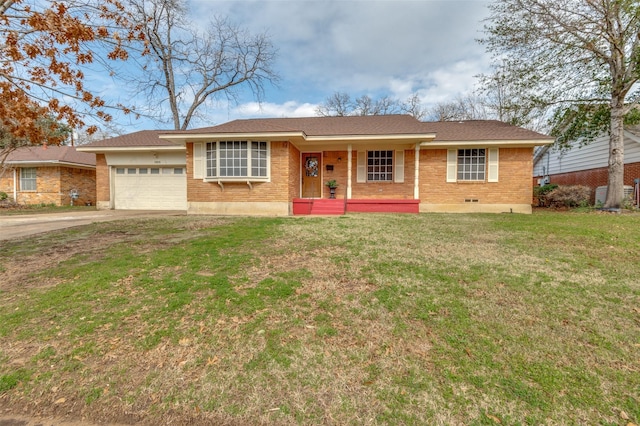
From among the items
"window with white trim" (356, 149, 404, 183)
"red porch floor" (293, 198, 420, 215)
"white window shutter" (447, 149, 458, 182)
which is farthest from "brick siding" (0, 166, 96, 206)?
"white window shutter" (447, 149, 458, 182)

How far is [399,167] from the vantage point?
12.4 metres

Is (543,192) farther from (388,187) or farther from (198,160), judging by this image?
(198,160)

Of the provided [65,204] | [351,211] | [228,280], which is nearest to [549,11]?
[351,211]

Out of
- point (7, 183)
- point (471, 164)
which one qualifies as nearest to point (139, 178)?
point (7, 183)

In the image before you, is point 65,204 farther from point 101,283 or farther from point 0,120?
point 101,283

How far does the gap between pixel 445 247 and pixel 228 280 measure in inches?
154

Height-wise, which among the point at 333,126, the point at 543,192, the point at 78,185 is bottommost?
the point at 543,192

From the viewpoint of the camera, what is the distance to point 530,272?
411 cm

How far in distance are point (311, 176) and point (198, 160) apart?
185 inches

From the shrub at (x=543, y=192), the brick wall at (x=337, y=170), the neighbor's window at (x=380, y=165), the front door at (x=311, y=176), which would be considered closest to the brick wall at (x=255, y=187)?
the front door at (x=311, y=176)

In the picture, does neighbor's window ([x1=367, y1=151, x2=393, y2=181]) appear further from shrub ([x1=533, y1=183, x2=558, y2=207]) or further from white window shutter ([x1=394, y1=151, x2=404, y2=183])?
shrub ([x1=533, y1=183, x2=558, y2=207])

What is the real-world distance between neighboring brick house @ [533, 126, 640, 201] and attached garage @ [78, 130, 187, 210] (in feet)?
65.0

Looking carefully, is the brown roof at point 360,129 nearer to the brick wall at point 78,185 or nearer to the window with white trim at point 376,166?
the window with white trim at point 376,166

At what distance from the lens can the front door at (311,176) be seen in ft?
42.3
